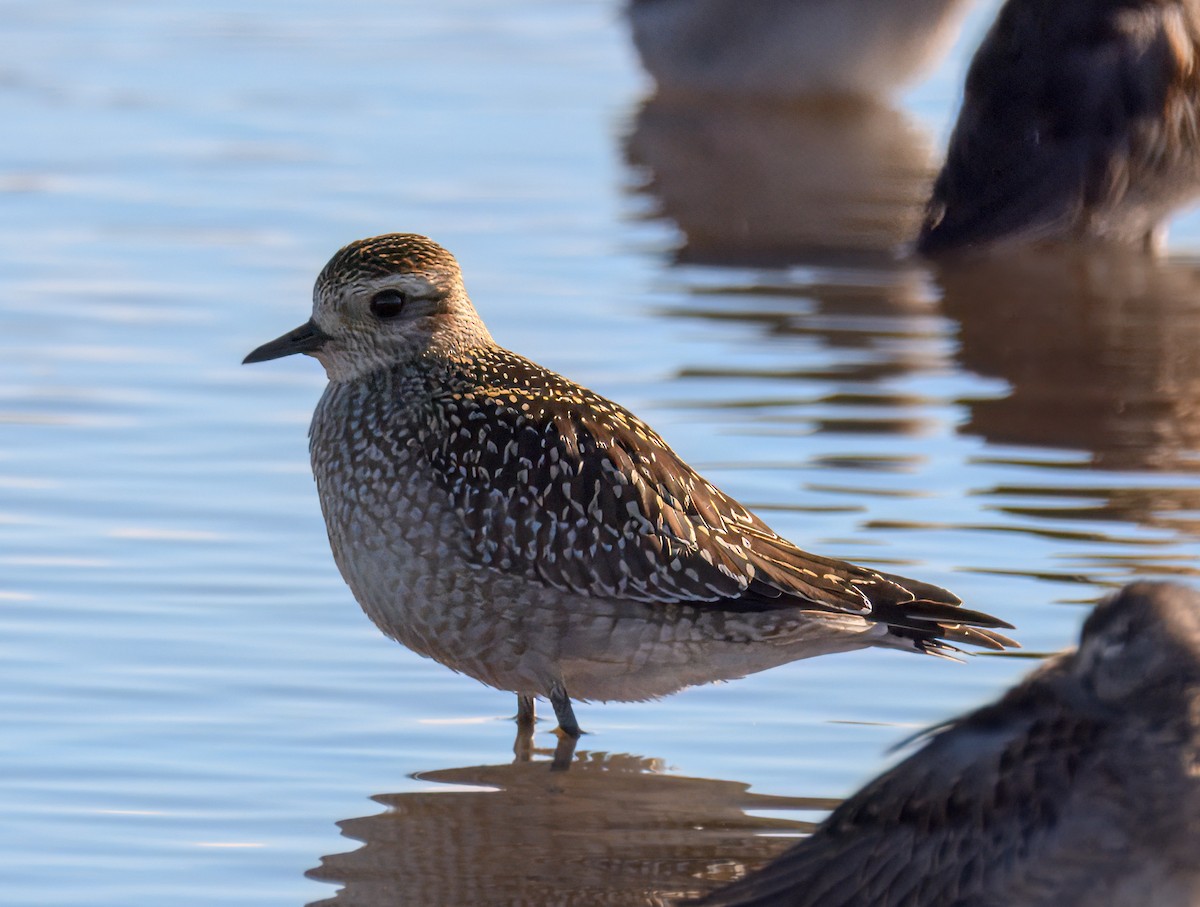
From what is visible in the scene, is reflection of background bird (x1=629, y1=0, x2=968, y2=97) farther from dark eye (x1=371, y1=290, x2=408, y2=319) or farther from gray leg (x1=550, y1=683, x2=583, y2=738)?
gray leg (x1=550, y1=683, x2=583, y2=738)

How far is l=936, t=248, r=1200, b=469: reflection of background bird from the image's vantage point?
30.6 ft

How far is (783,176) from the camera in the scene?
47.6 ft

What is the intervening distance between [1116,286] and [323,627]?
5.69 m

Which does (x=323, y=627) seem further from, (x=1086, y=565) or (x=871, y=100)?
(x=871, y=100)

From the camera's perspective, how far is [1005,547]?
7922 millimetres

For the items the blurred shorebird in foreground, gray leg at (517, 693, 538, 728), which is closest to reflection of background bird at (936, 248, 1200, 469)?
the blurred shorebird in foreground

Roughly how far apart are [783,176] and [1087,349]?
418cm

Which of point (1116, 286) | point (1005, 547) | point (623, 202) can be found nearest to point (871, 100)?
point (623, 202)

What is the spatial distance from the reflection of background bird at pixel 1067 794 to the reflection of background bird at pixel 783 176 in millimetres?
7570

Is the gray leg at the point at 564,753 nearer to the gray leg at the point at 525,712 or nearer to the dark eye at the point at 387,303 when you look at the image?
the gray leg at the point at 525,712

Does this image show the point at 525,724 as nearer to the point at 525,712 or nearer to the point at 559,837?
the point at 525,712

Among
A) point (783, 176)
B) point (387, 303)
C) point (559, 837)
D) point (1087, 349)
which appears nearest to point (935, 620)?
point (559, 837)

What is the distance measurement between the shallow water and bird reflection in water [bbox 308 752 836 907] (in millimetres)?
13

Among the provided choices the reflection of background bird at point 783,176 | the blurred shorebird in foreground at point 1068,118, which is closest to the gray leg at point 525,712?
the blurred shorebird in foreground at point 1068,118
